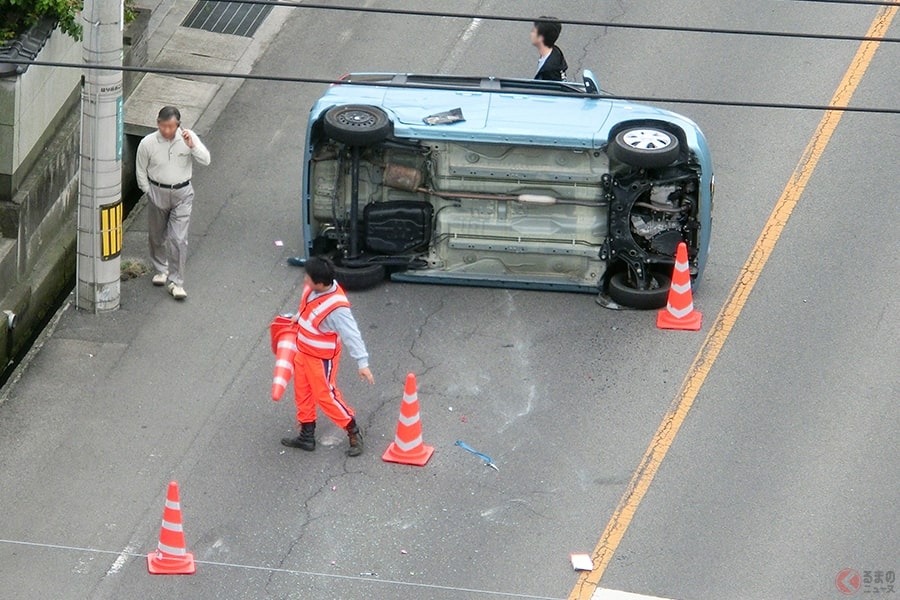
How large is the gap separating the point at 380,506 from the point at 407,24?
25.7 feet

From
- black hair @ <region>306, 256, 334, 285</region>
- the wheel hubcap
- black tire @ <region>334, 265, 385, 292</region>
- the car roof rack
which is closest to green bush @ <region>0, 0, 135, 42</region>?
the car roof rack

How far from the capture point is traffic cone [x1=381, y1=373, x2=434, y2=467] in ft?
43.8

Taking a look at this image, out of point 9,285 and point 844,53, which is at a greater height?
point 844,53

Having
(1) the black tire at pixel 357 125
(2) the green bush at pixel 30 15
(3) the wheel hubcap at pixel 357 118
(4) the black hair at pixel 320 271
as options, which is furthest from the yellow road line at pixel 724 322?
(2) the green bush at pixel 30 15

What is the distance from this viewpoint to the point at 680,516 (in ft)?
42.6

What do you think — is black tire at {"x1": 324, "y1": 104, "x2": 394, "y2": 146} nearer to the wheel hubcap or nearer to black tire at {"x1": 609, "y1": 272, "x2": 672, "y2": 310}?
the wheel hubcap

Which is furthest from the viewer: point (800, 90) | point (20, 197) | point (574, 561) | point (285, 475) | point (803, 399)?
point (800, 90)

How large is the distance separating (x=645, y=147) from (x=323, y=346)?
133 inches

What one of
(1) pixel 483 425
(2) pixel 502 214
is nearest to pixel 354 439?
(1) pixel 483 425

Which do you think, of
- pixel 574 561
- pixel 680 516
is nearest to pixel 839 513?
pixel 680 516

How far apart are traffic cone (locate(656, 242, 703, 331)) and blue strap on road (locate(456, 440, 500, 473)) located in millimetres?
2333

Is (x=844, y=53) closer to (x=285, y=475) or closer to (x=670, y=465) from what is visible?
(x=670, y=465)

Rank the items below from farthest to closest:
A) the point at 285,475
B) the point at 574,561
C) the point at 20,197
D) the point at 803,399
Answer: the point at 20,197
the point at 803,399
the point at 285,475
the point at 574,561

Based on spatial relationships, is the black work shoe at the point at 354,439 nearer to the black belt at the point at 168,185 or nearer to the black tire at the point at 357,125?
the black tire at the point at 357,125
